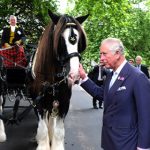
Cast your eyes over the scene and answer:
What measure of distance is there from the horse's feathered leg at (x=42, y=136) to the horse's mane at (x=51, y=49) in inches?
25.3

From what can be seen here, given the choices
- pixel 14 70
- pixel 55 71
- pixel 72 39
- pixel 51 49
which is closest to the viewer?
pixel 72 39

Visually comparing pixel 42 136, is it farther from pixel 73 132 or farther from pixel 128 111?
pixel 128 111

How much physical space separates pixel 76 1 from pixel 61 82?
13.5m

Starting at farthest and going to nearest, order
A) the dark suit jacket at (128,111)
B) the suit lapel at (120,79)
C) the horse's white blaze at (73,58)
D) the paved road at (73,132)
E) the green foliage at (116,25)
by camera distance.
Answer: the green foliage at (116,25) → the paved road at (73,132) → the horse's white blaze at (73,58) → the suit lapel at (120,79) → the dark suit jacket at (128,111)

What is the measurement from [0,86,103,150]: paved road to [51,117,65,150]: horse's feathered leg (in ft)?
2.30

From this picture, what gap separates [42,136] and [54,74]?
1.13 metres

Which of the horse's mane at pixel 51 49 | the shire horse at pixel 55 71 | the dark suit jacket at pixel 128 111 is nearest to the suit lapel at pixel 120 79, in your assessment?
the dark suit jacket at pixel 128 111

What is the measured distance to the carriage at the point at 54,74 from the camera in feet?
20.2

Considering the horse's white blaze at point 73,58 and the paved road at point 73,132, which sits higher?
the horse's white blaze at point 73,58

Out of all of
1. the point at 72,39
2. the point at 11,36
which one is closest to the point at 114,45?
the point at 72,39

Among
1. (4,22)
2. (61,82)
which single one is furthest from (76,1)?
(61,82)

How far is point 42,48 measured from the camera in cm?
666

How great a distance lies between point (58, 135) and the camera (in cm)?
721

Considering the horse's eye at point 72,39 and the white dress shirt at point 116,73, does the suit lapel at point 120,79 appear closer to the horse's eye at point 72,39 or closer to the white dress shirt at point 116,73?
the white dress shirt at point 116,73
